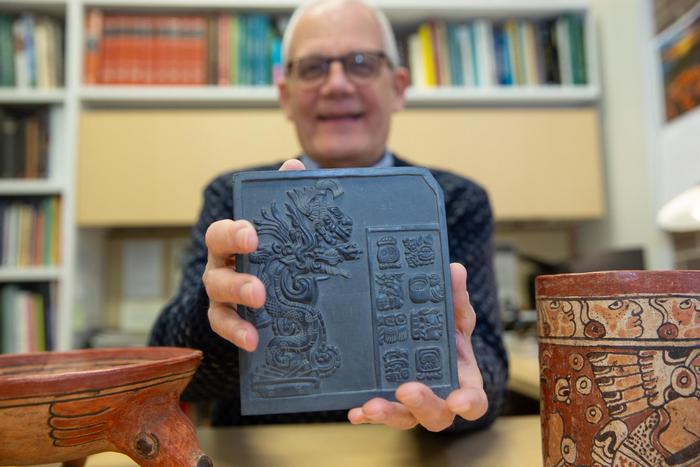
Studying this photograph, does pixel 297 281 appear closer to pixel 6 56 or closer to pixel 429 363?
pixel 429 363

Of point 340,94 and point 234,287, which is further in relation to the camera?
point 340,94

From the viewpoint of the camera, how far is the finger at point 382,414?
0.45 metres

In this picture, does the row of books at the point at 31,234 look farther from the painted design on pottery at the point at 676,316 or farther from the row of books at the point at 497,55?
the painted design on pottery at the point at 676,316

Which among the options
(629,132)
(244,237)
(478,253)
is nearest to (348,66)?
(478,253)

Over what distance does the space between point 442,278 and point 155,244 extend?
1936 mm

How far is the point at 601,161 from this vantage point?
6.74 ft

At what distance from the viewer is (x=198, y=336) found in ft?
2.27

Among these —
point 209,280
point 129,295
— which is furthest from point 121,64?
point 209,280

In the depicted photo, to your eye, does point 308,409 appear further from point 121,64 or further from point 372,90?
point 121,64

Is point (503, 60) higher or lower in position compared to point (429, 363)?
higher

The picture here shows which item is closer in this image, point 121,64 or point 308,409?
point 308,409

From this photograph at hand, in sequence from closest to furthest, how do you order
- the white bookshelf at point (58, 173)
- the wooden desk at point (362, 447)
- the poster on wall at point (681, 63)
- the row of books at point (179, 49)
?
the wooden desk at point (362, 447)
the poster on wall at point (681, 63)
the white bookshelf at point (58, 173)
the row of books at point (179, 49)

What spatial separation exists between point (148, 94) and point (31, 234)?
645 millimetres

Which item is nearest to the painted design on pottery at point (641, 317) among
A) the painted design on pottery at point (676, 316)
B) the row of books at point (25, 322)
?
the painted design on pottery at point (676, 316)
